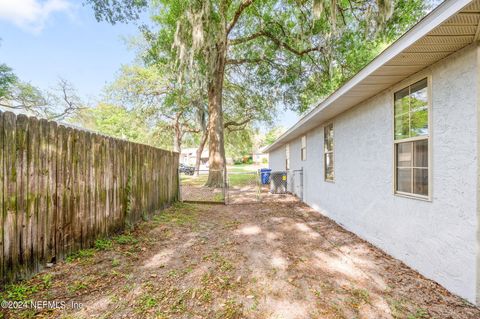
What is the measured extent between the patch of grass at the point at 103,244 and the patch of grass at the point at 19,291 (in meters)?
1.05

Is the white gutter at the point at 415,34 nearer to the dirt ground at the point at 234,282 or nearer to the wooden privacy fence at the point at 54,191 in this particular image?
the dirt ground at the point at 234,282

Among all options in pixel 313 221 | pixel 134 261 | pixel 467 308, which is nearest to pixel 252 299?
pixel 134 261

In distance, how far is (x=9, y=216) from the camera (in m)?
2.27

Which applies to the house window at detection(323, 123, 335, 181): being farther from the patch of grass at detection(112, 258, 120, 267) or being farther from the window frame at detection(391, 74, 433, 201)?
the patch of grass at detection(112, 258, 120, 267)

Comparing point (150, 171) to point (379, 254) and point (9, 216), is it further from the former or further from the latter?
point (379, 254)

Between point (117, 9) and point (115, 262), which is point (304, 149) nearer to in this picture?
point (115, 262)

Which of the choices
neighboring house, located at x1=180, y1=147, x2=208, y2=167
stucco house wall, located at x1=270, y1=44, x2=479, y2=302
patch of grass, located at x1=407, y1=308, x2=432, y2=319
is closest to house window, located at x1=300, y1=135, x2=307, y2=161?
stucco house wall, located at x1=270, y1=44, x2=479, y2=302

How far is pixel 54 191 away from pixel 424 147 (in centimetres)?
499

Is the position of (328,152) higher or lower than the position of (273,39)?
lower

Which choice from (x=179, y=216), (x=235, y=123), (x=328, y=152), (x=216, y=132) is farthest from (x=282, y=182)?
(x=235, y=123)

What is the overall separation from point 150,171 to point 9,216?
321cm

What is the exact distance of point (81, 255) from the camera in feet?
10.1

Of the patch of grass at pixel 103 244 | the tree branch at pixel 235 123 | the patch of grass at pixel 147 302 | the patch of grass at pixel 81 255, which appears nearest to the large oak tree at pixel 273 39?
the tree branch at pixel 235 123

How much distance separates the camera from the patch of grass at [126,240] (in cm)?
372
